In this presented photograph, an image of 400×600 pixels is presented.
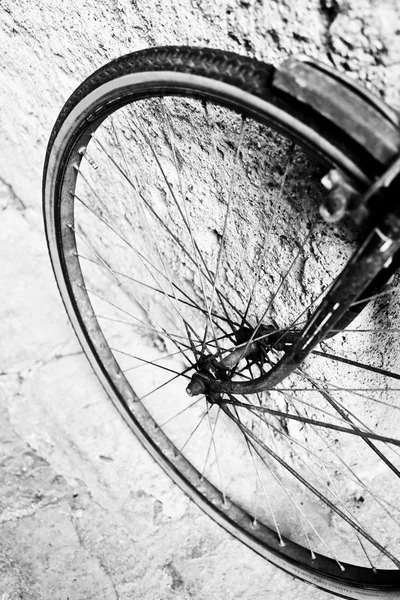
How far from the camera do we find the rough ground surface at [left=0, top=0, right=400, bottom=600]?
1.18 m

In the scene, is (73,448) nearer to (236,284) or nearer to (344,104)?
(236,284)

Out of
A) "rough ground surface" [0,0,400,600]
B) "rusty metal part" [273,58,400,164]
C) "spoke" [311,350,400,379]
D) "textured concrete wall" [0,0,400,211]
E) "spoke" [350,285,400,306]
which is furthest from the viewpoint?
"rough ground surface" [0,0,400,600]

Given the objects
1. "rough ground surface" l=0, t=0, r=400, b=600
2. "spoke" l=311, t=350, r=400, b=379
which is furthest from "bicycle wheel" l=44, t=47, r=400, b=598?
"rough ground surface" l=0, t=0, r=400, b=600

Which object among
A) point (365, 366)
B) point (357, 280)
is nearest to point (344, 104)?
point (357, 280)

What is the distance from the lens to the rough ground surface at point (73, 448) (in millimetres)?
1184

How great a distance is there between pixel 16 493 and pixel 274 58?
1226 millimetres

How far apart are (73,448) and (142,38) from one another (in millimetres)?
1073

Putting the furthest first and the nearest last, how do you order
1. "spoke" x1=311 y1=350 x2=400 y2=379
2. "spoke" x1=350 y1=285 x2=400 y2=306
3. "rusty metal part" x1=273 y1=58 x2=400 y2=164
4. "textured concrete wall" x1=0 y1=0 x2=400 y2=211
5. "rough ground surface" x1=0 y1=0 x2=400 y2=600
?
"rough ground surface" x1=0 y1=0 x2=400 y2=600, "spoke" x1=311 y1=350 x2=400 y2=379, "spoke" x1=350 y1=285 x2=400 y2=306, "textured concrete wall" x1=0 y1=0 x2=400 y2=211, "rusty metal part" x1=273 y1=58 x2=400 y2=164

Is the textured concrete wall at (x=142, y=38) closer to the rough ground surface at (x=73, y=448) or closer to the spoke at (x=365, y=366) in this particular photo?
the rough ground surface at (x=73, y=448)

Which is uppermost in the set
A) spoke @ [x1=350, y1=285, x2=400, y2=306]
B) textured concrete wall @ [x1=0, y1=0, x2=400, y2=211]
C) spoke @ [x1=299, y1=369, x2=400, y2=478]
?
textured concrete wall @ [x1=0, y1=0, x2=400, y2=211]

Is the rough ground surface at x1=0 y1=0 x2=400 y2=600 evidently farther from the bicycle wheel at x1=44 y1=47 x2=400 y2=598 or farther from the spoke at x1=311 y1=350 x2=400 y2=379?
the spoke at x1=311 y1=350 x2=400 y2=379

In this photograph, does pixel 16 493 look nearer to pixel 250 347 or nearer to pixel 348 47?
pixel 250 347

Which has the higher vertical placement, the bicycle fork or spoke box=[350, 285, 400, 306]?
spoke box=[350, 285, 400, 306]

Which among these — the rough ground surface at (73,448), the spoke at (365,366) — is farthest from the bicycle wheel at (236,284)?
the rough ground surface at (73,448)
